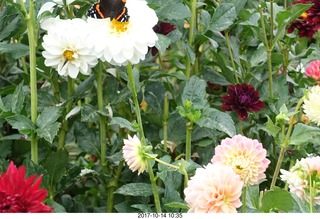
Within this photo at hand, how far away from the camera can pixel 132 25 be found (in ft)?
3.80

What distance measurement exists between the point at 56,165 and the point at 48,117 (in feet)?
0.53

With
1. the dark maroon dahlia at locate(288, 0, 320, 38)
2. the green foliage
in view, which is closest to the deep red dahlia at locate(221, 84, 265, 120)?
the green foliage

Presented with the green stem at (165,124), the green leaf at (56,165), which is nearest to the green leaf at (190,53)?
the green stem at (165,124)

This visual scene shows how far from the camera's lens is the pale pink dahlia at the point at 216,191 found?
98 centimetres

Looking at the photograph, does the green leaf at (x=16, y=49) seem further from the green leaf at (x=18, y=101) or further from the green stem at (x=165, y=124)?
the green stem at (x=165, y=124)

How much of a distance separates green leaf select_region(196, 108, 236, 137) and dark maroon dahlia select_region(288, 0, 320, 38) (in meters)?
0.41

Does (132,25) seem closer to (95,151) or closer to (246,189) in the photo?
(246,189)

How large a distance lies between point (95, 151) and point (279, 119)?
0.60 m

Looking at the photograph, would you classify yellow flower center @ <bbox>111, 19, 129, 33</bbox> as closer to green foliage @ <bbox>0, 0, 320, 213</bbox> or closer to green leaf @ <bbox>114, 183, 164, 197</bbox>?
green foliage @ <bbox>0, 0, 320, 213</bbox>

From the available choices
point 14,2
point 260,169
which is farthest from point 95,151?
point 260,169

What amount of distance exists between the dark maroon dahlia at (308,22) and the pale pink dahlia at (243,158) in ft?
2.14

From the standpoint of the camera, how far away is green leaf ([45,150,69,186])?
147 cm

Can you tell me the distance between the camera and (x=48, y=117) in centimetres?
135

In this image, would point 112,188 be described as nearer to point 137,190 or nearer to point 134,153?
point 137,190
